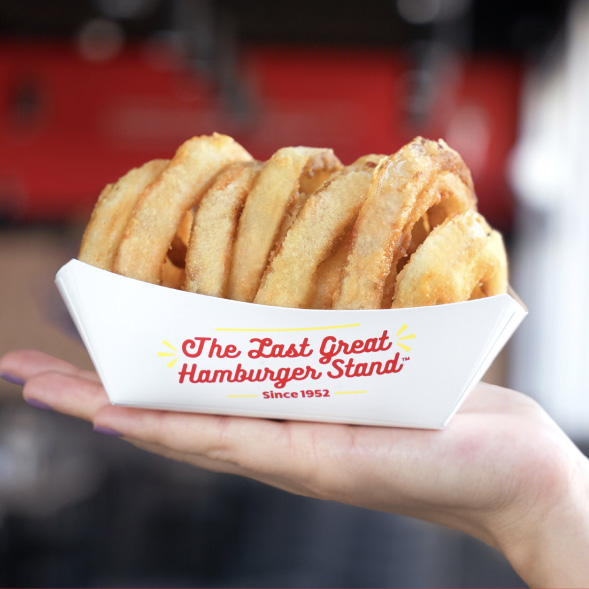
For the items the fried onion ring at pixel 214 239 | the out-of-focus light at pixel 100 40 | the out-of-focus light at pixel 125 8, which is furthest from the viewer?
the out-of-focus light at pixel 100 40

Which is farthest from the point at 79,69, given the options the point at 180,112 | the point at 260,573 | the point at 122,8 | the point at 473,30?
the point at 260,573

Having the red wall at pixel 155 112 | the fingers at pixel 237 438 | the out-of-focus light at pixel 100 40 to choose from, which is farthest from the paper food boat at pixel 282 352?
the red wall at pixel 155 112

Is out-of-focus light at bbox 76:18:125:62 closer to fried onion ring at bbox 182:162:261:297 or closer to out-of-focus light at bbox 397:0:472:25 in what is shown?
out-of-focus light at bbox 397:0:472:25

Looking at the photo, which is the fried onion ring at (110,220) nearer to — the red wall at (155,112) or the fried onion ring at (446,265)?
the fried onion ring at (446,265)

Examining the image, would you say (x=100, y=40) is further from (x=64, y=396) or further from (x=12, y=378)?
(x=64, y=396)

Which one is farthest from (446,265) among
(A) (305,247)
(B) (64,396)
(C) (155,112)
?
(C) (155,112)

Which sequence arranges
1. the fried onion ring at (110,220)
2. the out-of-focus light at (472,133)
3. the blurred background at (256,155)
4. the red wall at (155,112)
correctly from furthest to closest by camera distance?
1. the out-of-focus light at (472,133)
2. the red wall at (155,112)
3. the blurred background at (256,155)
4. the fried onion ring at (110,220)

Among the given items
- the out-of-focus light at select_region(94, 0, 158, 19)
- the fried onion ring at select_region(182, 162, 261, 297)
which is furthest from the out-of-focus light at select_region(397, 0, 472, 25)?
the fried onion ring at select_region(182, 162, 261, 297)
